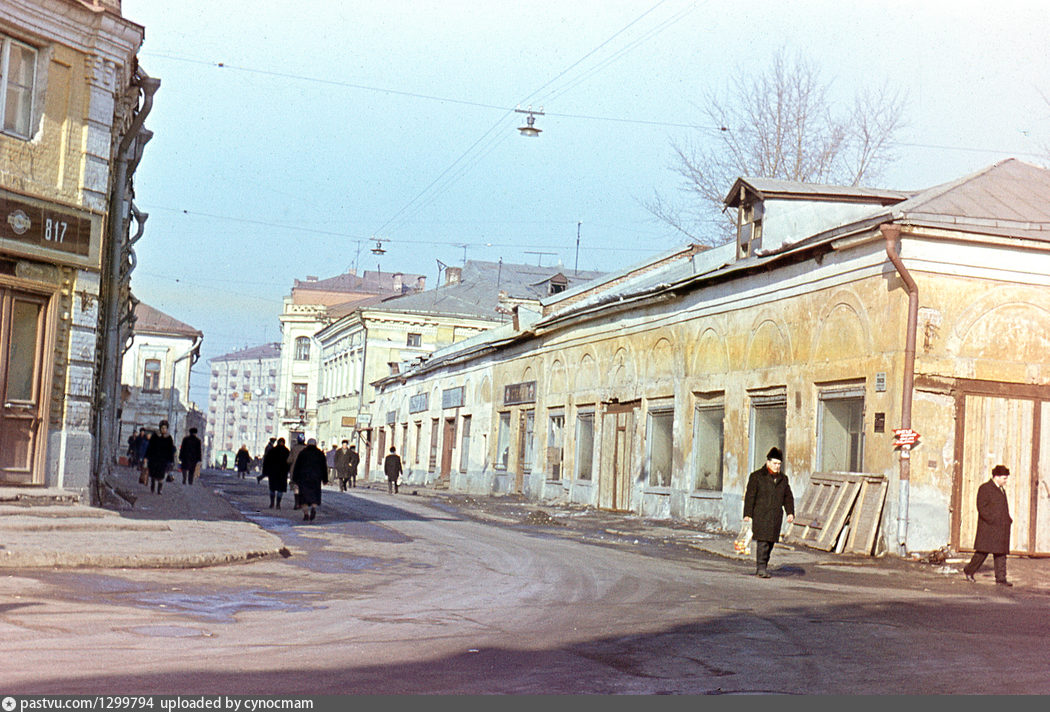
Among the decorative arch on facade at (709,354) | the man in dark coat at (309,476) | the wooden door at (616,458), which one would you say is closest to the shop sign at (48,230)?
the man in dark coat at (309,476)

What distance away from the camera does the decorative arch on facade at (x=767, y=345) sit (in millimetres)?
22500

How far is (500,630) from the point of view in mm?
9562

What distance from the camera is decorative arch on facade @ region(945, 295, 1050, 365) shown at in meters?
19.2

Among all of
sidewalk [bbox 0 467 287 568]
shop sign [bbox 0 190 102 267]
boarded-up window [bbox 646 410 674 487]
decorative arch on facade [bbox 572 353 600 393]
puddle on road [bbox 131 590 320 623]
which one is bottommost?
puddle on road [bbox 131 590 320 623]

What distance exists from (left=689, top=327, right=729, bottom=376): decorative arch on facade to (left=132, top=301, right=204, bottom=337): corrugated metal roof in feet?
191

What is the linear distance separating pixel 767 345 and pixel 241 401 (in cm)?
15494

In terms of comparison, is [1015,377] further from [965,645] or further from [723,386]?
[965,645]

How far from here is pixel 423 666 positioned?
7.71 meters

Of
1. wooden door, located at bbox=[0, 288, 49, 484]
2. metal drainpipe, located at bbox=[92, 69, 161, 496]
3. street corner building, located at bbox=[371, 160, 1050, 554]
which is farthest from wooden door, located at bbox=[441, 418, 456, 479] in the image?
wooden door, located at bbox=[0, 288, 49, 484]

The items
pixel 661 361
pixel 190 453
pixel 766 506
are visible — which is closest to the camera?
pixel 766 506

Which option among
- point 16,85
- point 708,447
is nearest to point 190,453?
point 708,447

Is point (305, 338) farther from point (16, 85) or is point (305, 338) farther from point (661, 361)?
point (16, 85)

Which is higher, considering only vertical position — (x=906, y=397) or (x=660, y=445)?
(x=906, y=397)

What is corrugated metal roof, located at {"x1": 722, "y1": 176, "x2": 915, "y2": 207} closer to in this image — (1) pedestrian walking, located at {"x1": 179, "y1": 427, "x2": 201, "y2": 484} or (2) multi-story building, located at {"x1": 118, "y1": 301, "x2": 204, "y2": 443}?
(1) pedestrian walking, located at {"x1": 179, "y1": 427, "x2": 201, "y2": 484}
